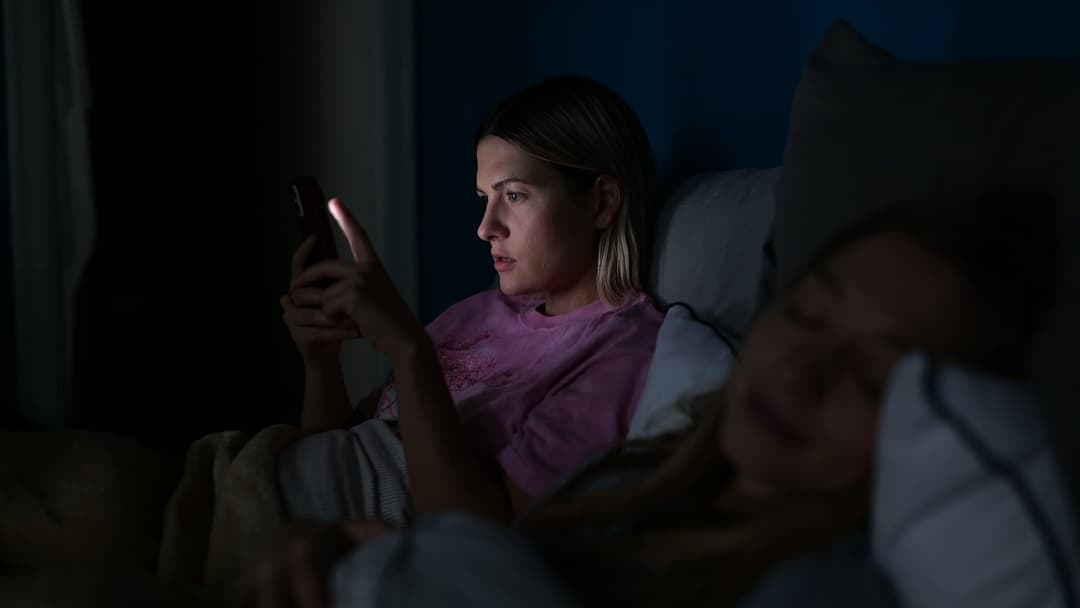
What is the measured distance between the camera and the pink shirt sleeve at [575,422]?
0.98m

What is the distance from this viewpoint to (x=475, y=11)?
2020 millimetres

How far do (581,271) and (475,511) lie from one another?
1.50 ft

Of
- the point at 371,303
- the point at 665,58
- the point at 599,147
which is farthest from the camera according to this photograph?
the point at 665,58

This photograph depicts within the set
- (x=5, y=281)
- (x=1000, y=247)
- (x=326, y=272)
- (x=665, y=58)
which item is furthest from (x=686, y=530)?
(x=5, y=281)

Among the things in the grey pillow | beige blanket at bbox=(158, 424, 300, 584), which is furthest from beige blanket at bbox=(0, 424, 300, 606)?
the grey pillow

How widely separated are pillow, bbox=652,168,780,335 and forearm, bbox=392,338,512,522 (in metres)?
0.34

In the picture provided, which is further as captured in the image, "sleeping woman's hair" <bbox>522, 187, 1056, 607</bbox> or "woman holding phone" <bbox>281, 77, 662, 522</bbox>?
"woman holding phone" <bbox>281, 77, 662, 522</bbox>

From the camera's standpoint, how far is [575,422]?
1.01 meters

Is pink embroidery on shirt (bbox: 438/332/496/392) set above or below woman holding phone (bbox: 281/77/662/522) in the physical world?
below

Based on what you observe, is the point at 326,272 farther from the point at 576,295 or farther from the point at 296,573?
the point at 296,573

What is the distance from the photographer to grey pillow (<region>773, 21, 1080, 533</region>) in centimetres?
61

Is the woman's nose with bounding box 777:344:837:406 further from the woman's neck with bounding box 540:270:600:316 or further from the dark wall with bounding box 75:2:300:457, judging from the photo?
the dark wall with bounding box 75:2:300:457

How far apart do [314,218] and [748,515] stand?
74 centimetres

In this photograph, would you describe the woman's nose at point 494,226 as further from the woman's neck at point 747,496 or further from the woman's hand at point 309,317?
the woman's neck at point 747,496
